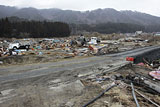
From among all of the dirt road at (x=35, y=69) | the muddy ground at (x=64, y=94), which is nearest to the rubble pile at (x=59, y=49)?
the dirt road at (x=35, y=69)

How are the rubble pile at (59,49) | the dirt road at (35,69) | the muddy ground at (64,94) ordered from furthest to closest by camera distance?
the rubble pile at (59,49), the dirt road at (35,69), the muddy ground at (64,94)

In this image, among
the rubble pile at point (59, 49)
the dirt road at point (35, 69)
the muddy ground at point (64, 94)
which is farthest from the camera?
the rubble pile at point (59, 49)

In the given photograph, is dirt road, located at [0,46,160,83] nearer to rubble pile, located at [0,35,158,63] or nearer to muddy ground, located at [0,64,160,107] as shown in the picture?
muddy ground, located at [0,64,160,107]

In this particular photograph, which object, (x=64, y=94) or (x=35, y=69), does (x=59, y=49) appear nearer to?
(x=35, y=69)

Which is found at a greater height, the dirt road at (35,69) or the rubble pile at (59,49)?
the rubble pile at (59,49)

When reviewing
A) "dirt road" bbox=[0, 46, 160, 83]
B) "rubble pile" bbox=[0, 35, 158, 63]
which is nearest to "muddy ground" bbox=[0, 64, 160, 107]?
"dirt road" bbox=[0, 46, 160, 83]

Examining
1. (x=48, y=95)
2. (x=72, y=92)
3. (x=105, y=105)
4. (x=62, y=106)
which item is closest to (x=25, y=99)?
(x=48, y=95)

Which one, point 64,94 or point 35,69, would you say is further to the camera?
point 35,69

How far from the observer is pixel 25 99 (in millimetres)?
5199

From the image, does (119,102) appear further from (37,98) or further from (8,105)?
(8,105)

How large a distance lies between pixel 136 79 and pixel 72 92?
4.17 meters

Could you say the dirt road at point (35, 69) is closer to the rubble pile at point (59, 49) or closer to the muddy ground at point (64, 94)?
the muddy ground at point (64, 94)

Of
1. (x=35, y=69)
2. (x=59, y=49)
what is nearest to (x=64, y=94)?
(x=35, y=69)

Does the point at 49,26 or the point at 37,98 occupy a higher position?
the point at 49,26
